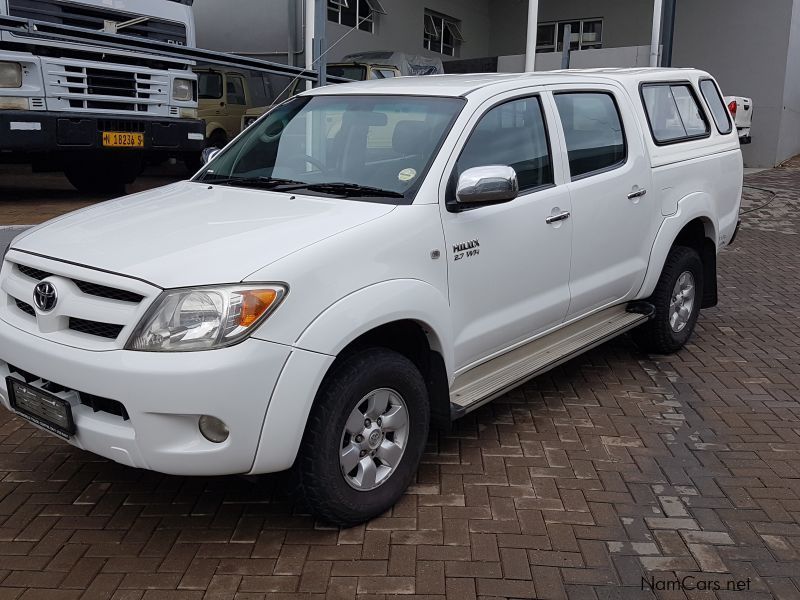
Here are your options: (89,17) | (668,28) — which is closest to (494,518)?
(89,17)

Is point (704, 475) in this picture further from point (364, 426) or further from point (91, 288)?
point (91, 288)

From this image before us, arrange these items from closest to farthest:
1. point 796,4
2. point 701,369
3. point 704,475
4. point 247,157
Result: point 704,475 → point 247,157 → point 701,369 → point 796,4

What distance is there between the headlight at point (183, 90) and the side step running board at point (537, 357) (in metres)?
5.82

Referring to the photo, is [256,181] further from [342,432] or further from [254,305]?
[342,432]

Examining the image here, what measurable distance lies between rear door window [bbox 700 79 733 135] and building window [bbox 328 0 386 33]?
41.8 feet

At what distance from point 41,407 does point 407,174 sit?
5.92 feet

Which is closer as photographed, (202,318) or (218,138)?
(202,318)

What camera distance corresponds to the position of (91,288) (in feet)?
10.3

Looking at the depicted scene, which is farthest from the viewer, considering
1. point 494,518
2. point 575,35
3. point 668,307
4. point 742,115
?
point 575,35

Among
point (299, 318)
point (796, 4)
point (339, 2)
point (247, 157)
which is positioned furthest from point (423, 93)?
point (796, 4)

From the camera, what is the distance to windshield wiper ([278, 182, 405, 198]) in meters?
3.67

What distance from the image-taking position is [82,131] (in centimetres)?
792

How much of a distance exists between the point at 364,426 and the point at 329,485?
0.95 ft

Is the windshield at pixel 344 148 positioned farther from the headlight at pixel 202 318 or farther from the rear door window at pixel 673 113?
the rear door window at pixel 673 113
